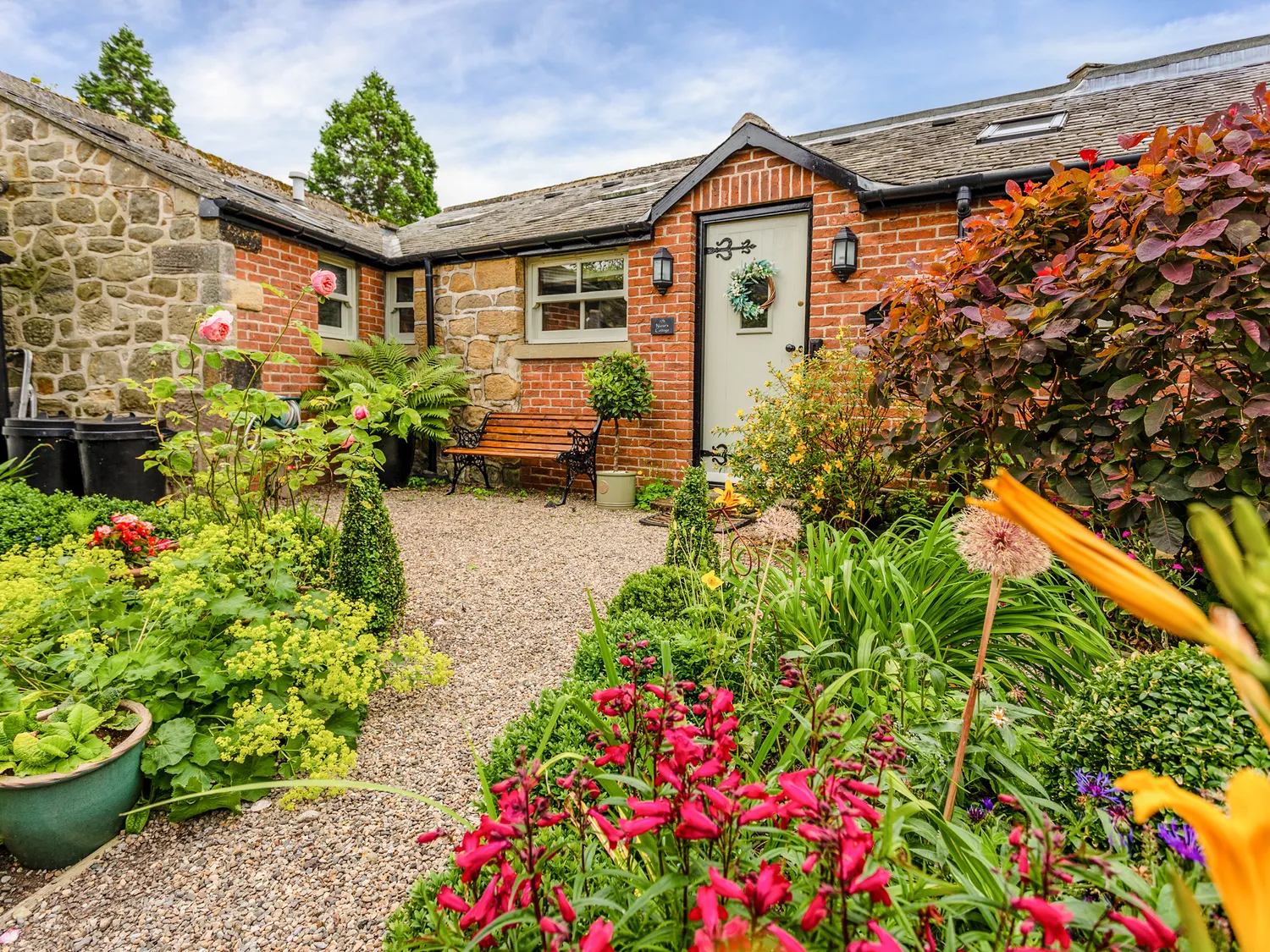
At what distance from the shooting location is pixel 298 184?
9.25 m

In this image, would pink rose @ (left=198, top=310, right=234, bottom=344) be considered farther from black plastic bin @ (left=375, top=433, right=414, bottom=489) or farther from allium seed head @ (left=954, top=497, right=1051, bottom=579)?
black plastic bin @ (left=375, top=433, right=414, bottom=489)

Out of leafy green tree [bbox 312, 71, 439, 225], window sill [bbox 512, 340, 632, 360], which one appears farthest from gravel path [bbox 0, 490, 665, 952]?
leafy green tree [bbox 312, 71, 439, 225]

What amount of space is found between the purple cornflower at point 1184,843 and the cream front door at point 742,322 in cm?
517

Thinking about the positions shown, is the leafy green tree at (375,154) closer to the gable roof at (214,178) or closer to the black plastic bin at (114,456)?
the gable roof at (214,178)

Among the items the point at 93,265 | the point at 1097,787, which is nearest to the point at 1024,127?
the point at 1097,787

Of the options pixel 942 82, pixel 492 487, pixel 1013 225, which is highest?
pixel 942 82

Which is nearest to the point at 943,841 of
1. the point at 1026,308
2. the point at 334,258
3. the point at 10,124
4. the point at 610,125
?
the point at 1026,308

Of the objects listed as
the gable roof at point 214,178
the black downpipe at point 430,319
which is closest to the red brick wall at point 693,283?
the black downpipe at point 430,319

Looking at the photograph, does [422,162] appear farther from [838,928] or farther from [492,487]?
[838,928]

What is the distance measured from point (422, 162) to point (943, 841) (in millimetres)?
25149

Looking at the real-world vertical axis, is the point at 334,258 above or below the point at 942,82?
below

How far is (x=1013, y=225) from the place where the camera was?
2.58m

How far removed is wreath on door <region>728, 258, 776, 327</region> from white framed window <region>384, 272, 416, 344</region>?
4782 millimetres

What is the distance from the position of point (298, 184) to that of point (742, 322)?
7004mm
